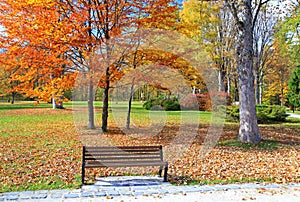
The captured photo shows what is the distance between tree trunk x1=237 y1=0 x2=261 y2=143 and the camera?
8.88 m

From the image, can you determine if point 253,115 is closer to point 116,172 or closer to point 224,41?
point 116,172

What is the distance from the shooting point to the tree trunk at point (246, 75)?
8.88 metres

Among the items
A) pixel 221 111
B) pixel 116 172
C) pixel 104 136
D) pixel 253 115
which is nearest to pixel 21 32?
pixel 104 136

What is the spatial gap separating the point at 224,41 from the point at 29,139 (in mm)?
16045

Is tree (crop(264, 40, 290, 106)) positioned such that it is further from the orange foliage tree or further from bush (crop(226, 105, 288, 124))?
the orange foliage tree

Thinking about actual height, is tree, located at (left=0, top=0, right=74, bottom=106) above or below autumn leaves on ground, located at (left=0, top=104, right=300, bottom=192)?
above

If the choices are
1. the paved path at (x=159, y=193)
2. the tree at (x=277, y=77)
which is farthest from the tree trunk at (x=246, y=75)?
the tree at (x=277, y=77)

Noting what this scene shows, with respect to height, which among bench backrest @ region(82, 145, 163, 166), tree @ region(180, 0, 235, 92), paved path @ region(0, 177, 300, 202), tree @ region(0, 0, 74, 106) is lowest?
paved path @ region(0, 177, 300, 202)

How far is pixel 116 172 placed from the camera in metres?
5.96

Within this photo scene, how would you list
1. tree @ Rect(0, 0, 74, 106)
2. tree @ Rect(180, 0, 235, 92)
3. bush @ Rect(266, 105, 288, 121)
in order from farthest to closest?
tree @ Rect(180, 0, 235, 92), bush @ Rect(266, 105, 288, 121), tree @ Rect(0, 0, 74, 106)

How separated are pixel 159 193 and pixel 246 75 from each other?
578cm

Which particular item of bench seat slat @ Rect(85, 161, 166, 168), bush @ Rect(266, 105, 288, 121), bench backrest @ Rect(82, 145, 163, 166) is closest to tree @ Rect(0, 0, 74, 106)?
bench backrest @ Rect(82, 145, 163, 166)

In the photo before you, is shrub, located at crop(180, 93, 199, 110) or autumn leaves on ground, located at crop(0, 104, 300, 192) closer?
autumn leaves on ground, located at crop(0, 104, 300, 192)

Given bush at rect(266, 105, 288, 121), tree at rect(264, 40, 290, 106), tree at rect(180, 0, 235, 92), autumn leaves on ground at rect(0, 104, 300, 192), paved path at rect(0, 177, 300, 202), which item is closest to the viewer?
paved path at rect(0, 177, 300, 202)
